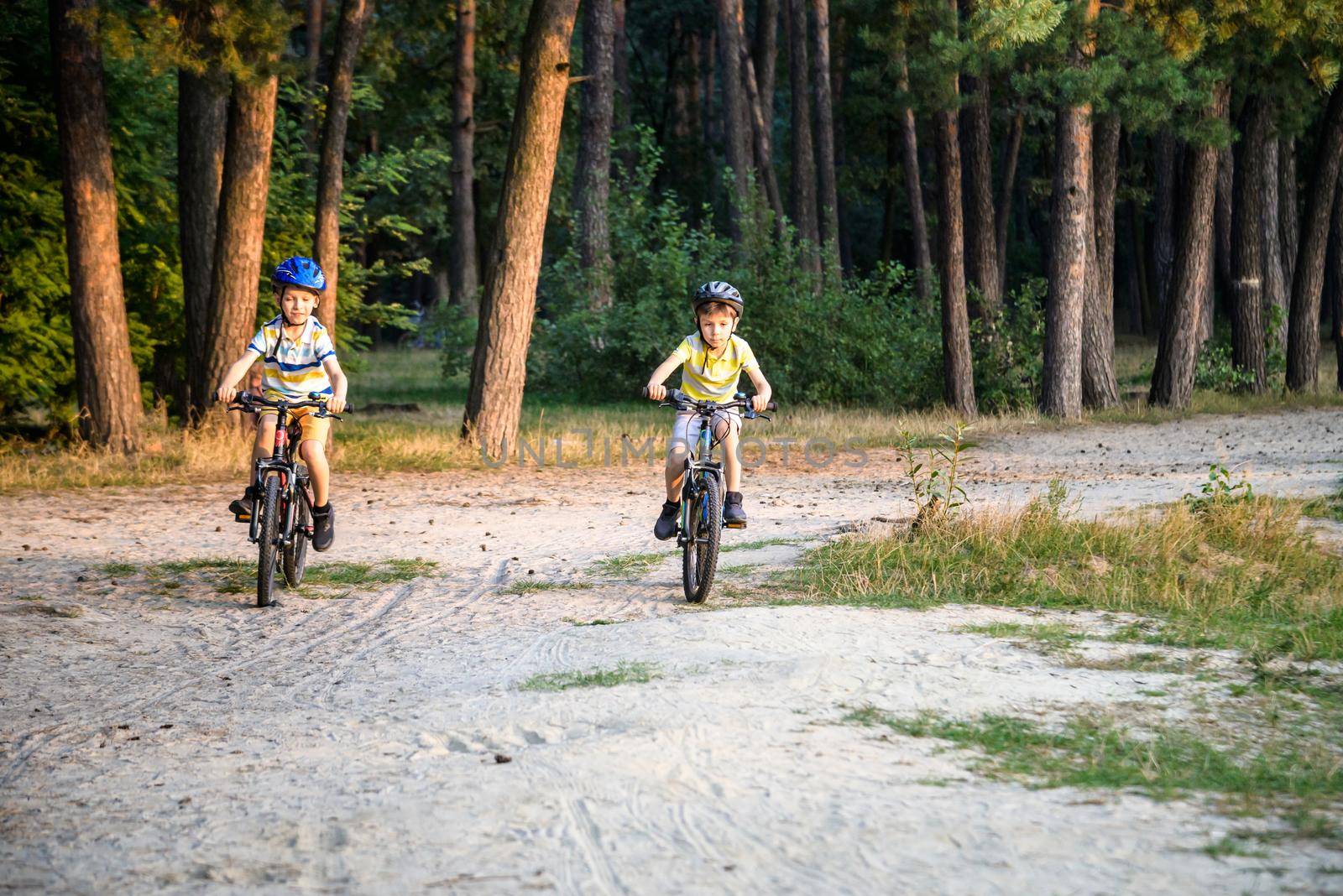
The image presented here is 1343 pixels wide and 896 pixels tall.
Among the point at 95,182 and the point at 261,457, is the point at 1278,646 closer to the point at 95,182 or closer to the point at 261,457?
the point at 261,457

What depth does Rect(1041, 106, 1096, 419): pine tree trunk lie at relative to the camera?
2075 centimetres

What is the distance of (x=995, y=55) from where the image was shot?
18.9 metres

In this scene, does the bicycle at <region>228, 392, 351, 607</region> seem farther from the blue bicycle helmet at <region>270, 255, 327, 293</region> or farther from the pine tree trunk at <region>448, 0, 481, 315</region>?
the pine tree trunk at <region>448, 0, 481, 315</region>

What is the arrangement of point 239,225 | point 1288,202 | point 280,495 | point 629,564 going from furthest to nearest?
point 1288,202 < point 239,225 < point 629,564 < point 280,495

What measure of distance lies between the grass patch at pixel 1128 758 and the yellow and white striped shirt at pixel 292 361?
4.78 m

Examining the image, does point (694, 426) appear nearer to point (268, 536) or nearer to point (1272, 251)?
point (268, 536)

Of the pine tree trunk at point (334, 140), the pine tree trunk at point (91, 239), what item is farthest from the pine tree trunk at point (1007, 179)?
the pine tree trunk at point (91, 239)

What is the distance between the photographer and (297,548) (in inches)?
385

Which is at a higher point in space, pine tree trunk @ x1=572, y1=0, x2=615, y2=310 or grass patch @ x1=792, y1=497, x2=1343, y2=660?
pine tree trunk @ x1=572, y1=0, x2=615, y2=310

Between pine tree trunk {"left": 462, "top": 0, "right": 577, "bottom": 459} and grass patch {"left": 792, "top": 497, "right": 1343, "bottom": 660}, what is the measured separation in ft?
24.5

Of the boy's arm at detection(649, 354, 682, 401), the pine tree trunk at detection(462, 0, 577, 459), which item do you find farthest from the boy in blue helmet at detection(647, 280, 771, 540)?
the pine tree trunk at detection(462, 0, 577, 459)

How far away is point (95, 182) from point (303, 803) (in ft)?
40.7

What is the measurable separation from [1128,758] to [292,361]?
5928 mm

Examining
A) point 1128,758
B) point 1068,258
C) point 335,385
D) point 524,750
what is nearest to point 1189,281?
point 1068,258
